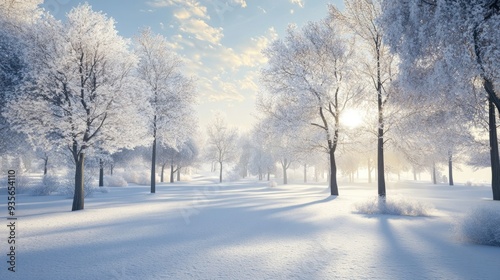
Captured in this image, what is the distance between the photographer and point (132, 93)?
11.3 m

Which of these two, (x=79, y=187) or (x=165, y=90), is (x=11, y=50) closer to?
(x=79, y=187)

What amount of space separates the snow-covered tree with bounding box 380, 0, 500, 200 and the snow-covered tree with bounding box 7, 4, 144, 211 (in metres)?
10.8

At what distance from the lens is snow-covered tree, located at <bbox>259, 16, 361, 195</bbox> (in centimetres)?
1514

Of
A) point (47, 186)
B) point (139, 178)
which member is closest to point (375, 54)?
point (47, 186)

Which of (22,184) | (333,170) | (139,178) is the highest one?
(333,170)

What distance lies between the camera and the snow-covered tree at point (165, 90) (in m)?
18.7

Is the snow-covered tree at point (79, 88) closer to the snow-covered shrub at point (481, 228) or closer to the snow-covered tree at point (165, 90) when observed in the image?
the snow-covered tree at point (165, 90)

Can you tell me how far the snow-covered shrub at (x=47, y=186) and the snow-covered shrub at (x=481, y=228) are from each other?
2223 centimetres

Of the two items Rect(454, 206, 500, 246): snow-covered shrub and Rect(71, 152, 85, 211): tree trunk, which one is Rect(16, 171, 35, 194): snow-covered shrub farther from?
Rect(454, 206, 500, 246): snow-covered shrub

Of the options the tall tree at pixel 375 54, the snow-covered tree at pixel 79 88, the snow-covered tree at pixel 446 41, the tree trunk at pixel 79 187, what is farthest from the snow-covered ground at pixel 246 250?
the tall tree at pixel 375 54

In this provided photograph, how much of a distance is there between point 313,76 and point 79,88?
12.1 metres

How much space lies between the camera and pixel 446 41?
7137 millimetres

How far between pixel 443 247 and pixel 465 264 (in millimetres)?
1053

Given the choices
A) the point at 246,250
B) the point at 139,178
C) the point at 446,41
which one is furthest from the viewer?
the point at 139,178
